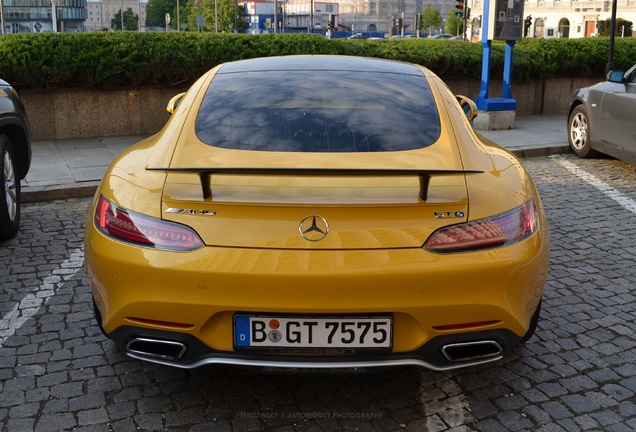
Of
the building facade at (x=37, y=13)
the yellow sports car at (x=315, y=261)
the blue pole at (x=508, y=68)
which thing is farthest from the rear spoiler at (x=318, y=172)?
the building facade at (x=37, y=13)

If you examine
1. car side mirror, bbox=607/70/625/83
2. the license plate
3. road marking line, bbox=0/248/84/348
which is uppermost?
car side mirror, bbox=607/70/625/83

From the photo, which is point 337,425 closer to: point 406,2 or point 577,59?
point 577,59

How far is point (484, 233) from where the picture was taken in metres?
3.15

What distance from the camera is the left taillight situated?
3070 mm

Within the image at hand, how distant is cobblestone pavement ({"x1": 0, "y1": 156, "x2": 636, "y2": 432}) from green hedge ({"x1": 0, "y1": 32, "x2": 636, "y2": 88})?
682cm

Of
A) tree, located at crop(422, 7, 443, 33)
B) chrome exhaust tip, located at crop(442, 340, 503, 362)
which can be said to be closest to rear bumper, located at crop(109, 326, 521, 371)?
chrome exhaust tip, located at crop(442, 340, 503, 362)

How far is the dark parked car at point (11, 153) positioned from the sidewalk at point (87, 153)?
1251 mm

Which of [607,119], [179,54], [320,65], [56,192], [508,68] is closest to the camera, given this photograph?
[320,65]

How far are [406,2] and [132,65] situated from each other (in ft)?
521

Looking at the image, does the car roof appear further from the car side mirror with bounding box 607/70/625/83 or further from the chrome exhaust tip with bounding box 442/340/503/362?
the car side mirror with bounding box 607/70/625/83

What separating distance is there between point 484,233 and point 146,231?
1355mm

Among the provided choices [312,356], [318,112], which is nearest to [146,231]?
[312,356]

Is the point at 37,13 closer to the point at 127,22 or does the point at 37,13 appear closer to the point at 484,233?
the point at 127,22

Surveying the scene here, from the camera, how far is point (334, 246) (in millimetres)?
3006
